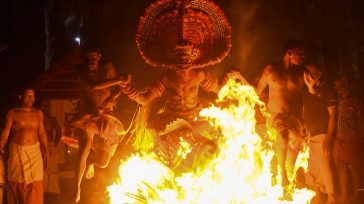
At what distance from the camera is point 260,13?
12555 millimetres

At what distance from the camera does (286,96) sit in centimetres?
756

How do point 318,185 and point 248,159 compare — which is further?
point 318,185

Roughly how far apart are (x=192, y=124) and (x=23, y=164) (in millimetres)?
3109

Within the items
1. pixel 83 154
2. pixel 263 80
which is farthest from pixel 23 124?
pixel 263 80

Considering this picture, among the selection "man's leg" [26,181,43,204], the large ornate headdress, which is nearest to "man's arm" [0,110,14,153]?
"man's leg" [26,181,43,204]

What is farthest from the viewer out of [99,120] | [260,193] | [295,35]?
[295,35]

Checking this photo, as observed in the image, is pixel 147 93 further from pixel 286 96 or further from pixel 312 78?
pixel 312 78

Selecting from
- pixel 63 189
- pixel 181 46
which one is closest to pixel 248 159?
pixel 181 46

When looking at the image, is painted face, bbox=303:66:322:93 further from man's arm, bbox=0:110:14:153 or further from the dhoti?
man's arm, bbox=0:110:14:153

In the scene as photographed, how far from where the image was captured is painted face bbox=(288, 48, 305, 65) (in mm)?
7445

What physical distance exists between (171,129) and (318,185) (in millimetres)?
2881

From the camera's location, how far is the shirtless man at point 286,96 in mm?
7387

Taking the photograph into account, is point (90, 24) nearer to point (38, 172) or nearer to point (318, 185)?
point (38, 172)

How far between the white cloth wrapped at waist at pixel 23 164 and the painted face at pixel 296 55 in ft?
15.9
